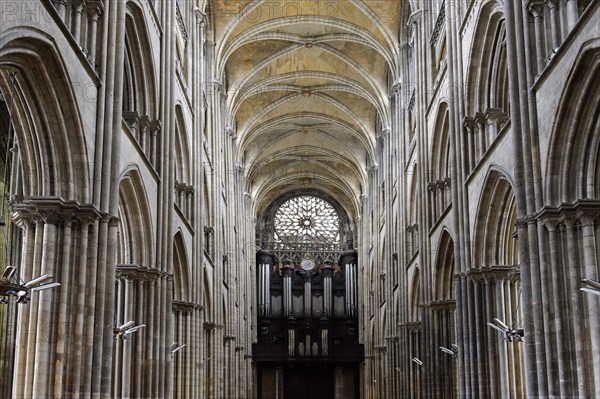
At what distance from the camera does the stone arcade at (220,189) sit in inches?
617

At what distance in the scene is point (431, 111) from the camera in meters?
31.1

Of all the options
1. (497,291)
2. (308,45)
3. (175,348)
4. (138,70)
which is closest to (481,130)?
(497,291)

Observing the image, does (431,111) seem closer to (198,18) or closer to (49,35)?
(198,18)

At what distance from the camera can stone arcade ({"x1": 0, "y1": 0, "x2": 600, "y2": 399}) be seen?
15.7m

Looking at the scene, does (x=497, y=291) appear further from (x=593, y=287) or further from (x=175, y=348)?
(x=175, y=348)

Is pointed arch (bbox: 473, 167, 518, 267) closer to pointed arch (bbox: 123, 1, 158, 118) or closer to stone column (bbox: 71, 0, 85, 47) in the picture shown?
pointed arch (bbox: 123, 1, 158, 118)

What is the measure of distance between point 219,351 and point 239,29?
1629 centimetres

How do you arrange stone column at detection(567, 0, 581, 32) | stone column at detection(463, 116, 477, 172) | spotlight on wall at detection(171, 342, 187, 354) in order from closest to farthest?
1. stone column at detection(567, 0, 581, 32)
2. stone column at detection(463, 116, 477, 172)
3. spotlight on wall at detection(171, 342, 187, 354)

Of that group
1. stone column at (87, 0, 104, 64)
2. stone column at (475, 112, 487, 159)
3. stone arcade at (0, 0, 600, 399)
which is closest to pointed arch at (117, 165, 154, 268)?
stone arcade at (0, 0, 600, 399)

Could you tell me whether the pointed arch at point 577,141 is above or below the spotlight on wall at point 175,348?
above

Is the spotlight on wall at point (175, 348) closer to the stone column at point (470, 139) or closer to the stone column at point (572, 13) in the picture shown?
the stone column at point (470, 139)

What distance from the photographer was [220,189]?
136 feet

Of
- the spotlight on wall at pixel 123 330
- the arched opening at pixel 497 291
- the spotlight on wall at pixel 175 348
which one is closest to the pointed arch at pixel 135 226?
the spotlight on wall at pixel 123 330

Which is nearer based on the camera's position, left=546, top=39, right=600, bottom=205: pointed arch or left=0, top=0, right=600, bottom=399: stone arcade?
left=546, top=39, right=600, bottom=205: pointed arch
